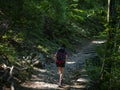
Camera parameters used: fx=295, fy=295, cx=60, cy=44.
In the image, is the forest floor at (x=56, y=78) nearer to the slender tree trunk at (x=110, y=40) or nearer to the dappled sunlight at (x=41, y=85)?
the dappled sunlight at (x=41, y=85)

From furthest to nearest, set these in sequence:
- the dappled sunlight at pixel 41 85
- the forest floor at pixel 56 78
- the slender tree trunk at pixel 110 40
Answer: the forest floor at pixel 56 78
the dappled sunlight at pixel 41 85
the slender tree trunk at pixel 110 40

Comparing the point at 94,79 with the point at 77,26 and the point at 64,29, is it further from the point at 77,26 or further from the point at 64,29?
the point at 77,26

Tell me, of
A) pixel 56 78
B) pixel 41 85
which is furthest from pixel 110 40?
pixel 56 78

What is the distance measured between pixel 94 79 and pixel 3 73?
4.21 metres

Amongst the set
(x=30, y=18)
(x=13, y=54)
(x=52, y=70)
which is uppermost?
(x=30, y=18)

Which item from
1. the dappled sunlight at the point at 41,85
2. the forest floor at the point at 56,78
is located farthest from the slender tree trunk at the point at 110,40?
the dappled sunlight at the point at 41,85

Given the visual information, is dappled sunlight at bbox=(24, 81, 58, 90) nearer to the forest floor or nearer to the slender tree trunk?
the forest floor

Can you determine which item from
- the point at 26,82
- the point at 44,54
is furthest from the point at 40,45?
the point at 26,82

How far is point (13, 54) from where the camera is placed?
16781 millimetres

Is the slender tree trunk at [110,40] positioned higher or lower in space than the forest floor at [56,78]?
higher

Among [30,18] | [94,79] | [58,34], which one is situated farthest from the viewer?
[58,34]

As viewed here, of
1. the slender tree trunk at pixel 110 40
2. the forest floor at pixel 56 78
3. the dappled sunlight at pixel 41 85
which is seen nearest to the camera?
the slender tree trunk at pixel 110 40

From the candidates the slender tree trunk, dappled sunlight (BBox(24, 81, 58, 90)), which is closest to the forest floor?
dappled sunlight (BBox(24, 81, 58, 90))

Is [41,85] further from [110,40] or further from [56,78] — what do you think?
Answer: [110,40]
